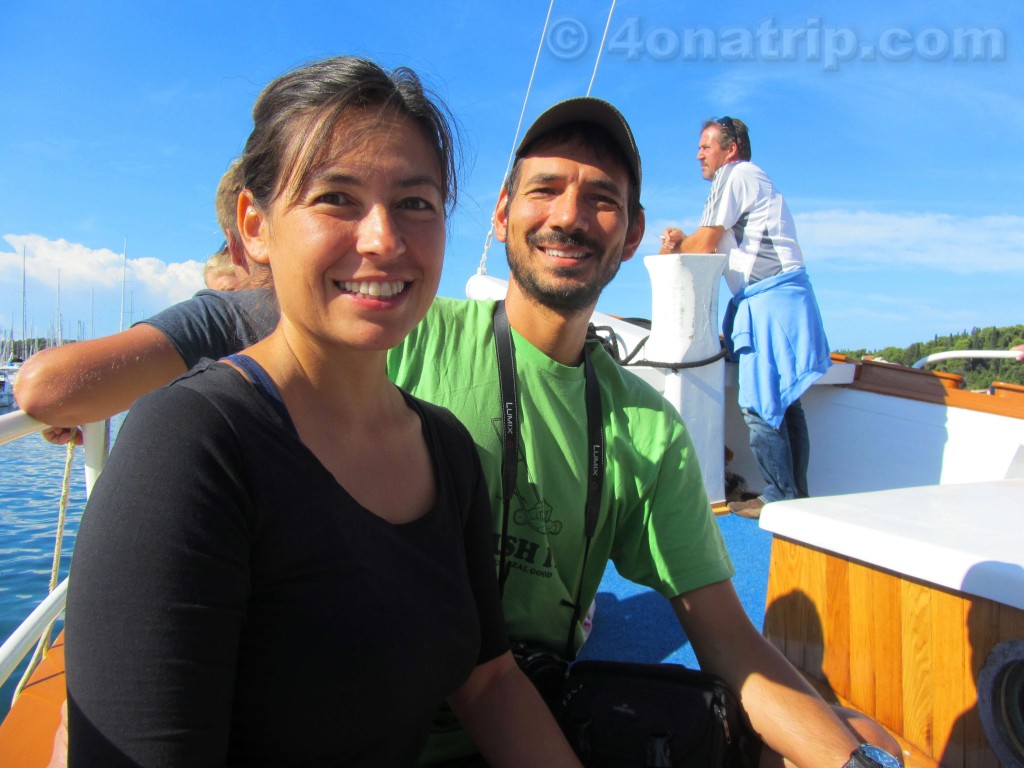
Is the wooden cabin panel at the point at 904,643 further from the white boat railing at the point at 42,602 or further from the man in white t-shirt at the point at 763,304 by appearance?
the man in white t-shirt at the point at 763,304

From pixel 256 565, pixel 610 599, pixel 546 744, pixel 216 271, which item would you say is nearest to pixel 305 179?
pixel 256 565

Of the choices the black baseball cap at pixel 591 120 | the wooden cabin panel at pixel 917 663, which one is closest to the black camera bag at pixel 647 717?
the wooden cabin panel at pixel 917 663

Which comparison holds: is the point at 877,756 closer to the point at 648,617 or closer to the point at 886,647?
the point at 886,647

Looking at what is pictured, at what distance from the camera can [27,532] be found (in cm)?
1024

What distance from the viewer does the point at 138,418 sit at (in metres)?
0.82

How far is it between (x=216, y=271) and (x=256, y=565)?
144 centimetres

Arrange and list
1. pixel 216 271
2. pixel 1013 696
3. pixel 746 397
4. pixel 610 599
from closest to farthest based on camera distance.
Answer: pixel 1013 696 < pixel 216 271 < pixel 610 599 < pixel 746 397

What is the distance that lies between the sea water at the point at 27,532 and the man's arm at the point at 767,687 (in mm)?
2680

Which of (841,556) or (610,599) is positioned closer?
(841,556)

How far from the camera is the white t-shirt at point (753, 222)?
4.04 meters

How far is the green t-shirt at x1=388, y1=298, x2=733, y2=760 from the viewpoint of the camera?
1.55 m

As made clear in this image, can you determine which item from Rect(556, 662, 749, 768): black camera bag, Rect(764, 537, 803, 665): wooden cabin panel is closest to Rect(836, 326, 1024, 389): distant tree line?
Rect(764, 537, 803, 665): wooden cabin panel

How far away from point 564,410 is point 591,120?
0.80m

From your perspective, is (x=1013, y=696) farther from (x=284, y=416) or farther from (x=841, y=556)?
(x=284, y=416)
